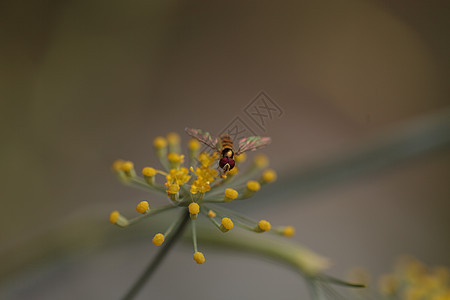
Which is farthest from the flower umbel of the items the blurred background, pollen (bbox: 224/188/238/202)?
the blurred background

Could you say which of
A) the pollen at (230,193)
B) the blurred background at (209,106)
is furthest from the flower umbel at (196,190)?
the blurred background at (209,106)

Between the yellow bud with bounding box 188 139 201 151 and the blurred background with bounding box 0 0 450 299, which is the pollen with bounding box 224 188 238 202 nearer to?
the yellow bud with bounding box 188 139 201 151

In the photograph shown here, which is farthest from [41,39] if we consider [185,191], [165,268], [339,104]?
[185,191]

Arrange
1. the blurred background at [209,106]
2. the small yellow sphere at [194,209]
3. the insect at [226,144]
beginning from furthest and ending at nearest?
the blurred background at [209,106] < the insect at [226,144] < the small yellow sphere at [194,209]

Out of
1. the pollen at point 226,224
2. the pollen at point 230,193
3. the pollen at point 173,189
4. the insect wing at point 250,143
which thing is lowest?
the pollen at point 173,189

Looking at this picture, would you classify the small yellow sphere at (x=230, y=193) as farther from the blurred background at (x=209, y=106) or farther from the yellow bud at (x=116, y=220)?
the blurred background at (x=209, y=106)

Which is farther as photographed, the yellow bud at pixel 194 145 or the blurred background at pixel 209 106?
the blurred background at pixel 209 106
